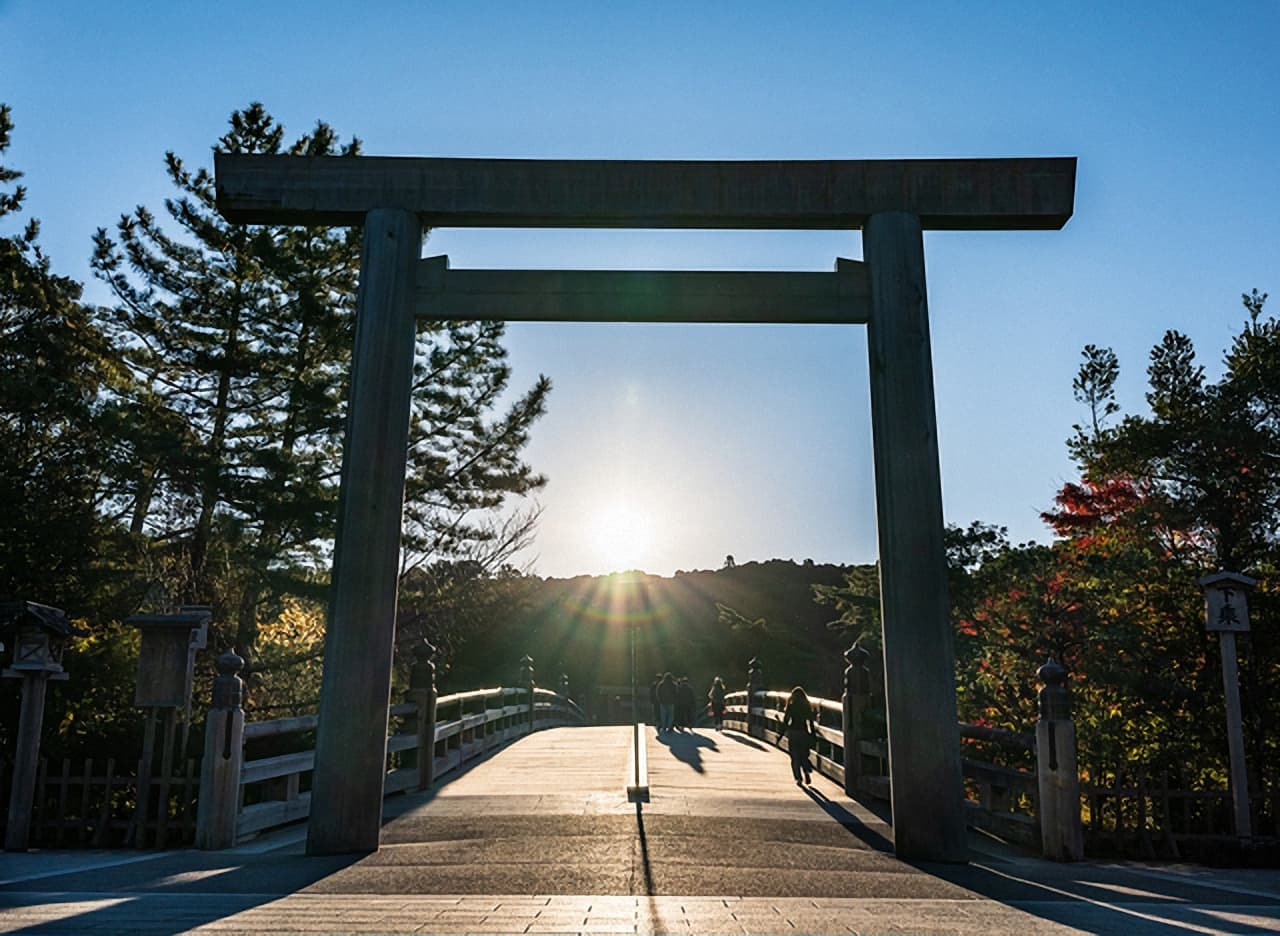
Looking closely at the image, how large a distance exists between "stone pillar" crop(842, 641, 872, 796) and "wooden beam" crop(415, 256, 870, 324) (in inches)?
205

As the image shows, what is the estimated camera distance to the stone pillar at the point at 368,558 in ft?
25.8

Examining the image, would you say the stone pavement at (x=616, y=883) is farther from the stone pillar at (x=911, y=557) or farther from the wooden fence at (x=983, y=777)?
the stone pillar at (x=911, y=557)

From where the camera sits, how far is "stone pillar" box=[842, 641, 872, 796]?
1223 cm

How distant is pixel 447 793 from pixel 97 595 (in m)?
7.01

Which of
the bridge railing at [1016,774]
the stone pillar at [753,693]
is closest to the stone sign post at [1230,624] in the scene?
the bridge railing at [1016,774]

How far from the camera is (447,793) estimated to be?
11.7m

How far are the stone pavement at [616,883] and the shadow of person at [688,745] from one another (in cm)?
546

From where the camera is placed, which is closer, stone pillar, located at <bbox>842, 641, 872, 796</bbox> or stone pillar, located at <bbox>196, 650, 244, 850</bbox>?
stone pillar, located at <bbox>196, 650, 244, 850</bbox>

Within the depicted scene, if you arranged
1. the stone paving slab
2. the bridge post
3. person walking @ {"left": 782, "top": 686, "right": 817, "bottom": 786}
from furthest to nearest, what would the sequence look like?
the bridge post < person walking @ {"left": 782, "top": 686, "right": 817, "bottom": 786} < the stone paving slab

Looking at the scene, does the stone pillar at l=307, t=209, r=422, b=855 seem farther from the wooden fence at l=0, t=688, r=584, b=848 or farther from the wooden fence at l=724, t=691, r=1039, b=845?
the wooden fence at l=724, t=691, r=1039, b=845

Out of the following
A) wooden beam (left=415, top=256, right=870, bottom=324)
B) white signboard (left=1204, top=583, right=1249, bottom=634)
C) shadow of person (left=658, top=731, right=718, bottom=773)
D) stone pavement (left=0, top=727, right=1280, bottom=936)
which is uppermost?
wooden beam (left=415, top=256, right=870, bottom=324)

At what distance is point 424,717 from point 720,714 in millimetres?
18612

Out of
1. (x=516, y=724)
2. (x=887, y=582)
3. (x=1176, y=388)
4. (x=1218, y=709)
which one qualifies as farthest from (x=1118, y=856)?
(x=516, y=724)

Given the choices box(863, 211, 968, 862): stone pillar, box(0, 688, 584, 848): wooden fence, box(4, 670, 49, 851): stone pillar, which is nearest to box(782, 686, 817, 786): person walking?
box(0, 688, 584, 848): wooden fence
